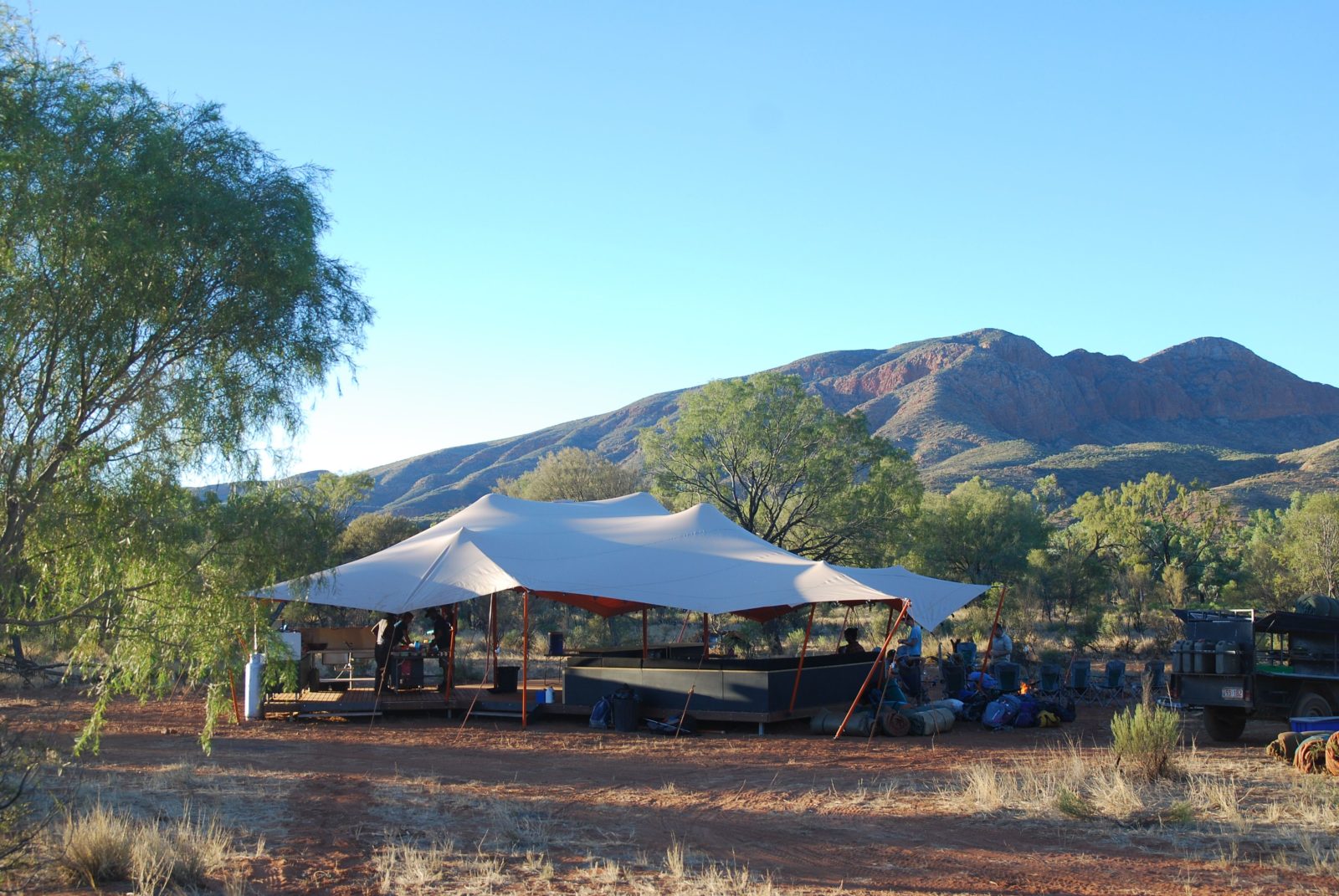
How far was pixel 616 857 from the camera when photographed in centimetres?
764

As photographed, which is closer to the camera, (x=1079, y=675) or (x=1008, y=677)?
(x=1008, y=677)

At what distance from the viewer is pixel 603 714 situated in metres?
15.2

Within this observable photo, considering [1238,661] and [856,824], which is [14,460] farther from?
[1238,661]

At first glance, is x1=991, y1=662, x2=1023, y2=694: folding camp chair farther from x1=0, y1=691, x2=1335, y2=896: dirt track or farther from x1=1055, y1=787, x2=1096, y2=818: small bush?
x1=1055, y1=787, x2=1096, y2=818: small bush

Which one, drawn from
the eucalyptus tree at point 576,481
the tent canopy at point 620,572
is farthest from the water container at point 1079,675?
the eucalyptus tree at point 576,481

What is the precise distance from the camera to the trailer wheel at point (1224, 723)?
42.7ft

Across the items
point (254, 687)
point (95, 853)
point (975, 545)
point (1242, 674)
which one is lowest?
point (254, 687)

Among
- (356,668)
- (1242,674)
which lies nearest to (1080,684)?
(1242,674)

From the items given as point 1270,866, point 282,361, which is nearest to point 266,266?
point 282,361

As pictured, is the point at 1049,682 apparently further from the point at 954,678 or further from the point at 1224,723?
the point at 1224,723

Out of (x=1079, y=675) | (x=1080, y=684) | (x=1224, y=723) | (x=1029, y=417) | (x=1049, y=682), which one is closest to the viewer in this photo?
(x=1224, y=723)

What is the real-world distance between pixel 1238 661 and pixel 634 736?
702 cm

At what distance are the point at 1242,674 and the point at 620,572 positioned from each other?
25.7 ft

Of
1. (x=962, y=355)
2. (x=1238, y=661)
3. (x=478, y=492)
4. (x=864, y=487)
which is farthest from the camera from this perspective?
(x=962, y=355)
